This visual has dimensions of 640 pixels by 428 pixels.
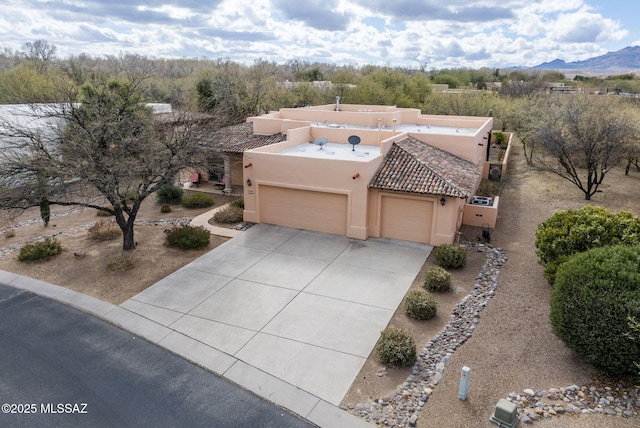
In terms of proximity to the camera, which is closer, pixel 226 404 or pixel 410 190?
pixel 226 404

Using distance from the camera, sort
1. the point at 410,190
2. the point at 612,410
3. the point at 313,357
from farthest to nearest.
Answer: the point at 410,190 → the point at 313,357 → the point at 612,410

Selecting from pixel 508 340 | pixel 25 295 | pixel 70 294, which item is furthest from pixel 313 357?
pixel 25 295

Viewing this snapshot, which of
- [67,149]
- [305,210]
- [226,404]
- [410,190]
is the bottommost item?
[226,404]

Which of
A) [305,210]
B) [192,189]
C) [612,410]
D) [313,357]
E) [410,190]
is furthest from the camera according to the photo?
[192,189]

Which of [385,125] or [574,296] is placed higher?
[385,125]

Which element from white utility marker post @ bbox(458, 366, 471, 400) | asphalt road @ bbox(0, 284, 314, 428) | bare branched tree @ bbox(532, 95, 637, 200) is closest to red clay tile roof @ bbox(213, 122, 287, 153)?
asphalt road @ bbox(0, 284, 314, 428)

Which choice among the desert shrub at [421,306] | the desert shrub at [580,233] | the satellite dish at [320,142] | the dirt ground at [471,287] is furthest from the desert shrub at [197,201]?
the desert shrub at [580,233]

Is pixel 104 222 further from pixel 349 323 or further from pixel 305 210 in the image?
pixel 349 323
